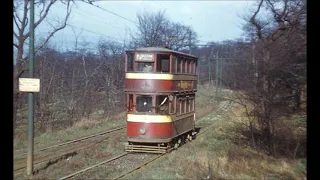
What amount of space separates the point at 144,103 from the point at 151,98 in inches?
14.7

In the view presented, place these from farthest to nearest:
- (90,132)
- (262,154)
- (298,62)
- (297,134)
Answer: (90,132), (262,154), (297,134), (298,62)

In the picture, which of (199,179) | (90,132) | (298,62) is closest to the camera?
(199,179)

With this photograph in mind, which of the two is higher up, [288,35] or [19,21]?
[19,21]

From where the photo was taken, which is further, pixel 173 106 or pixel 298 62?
pixel 173 106

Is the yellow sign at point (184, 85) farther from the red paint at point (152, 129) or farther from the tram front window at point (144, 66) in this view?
the red paint at point (152, 129)

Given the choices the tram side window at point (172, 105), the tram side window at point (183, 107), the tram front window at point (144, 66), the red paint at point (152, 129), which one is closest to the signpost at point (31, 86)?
the red paint at point (152, 129)

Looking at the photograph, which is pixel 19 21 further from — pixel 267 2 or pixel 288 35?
pixel 288 35

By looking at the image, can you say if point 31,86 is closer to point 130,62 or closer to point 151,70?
point 130,62

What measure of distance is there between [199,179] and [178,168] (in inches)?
77.8

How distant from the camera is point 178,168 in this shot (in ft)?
43.3

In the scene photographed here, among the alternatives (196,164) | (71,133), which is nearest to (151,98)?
(196,164)

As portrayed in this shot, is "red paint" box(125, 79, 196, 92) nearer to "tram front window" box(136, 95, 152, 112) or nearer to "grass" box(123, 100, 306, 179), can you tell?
"tram front window" box(136, 95, 152, 112)

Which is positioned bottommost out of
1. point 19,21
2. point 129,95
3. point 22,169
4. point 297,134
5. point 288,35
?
point 22,169

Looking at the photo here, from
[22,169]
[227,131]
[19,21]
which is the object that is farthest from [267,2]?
[22,169]
